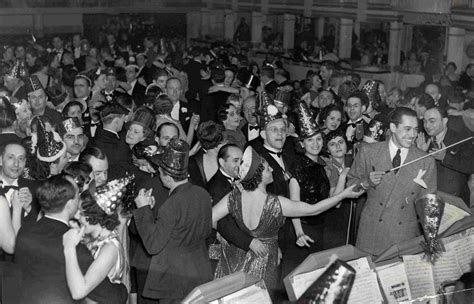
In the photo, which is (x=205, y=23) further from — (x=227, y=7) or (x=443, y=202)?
(x=443, y=202)

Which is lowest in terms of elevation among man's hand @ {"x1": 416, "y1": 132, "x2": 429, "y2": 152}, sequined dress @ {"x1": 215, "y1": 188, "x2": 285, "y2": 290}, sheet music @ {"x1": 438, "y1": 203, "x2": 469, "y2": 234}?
sequined dress @ {"x1": 215, "y1": 188, "x2": 285, "y2": 290}

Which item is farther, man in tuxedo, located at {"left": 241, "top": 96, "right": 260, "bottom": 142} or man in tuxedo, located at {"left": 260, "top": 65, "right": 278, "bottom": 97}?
man in tuxedo, located at {"left": 260, "top": 65, "right": 278, "bottom": 97}

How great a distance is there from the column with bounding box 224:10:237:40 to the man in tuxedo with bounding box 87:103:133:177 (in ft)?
50.4

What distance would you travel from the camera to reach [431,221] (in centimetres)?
398

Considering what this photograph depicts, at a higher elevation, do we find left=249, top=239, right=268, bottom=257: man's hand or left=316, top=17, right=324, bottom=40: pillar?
left=316, top=17, right=324, bottom=40: pillar

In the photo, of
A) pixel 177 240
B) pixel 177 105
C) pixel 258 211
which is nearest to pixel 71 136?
pixel 177 240

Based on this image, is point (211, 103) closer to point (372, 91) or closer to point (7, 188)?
point (372, 91)

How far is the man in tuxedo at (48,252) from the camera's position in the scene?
3420 mm

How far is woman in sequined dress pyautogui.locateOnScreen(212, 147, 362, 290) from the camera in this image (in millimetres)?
4180

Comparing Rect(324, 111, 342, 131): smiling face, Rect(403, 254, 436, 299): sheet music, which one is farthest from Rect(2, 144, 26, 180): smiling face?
Rect(324, 111, 342, 131): smiling face

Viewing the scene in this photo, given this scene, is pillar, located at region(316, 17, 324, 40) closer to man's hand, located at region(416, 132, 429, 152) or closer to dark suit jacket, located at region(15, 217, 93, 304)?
man's hand, located at region(416, 132, 429, 152)

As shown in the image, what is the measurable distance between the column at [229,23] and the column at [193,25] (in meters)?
0.94

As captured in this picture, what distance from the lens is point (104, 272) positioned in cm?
337

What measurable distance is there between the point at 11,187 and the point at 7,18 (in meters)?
14.3
